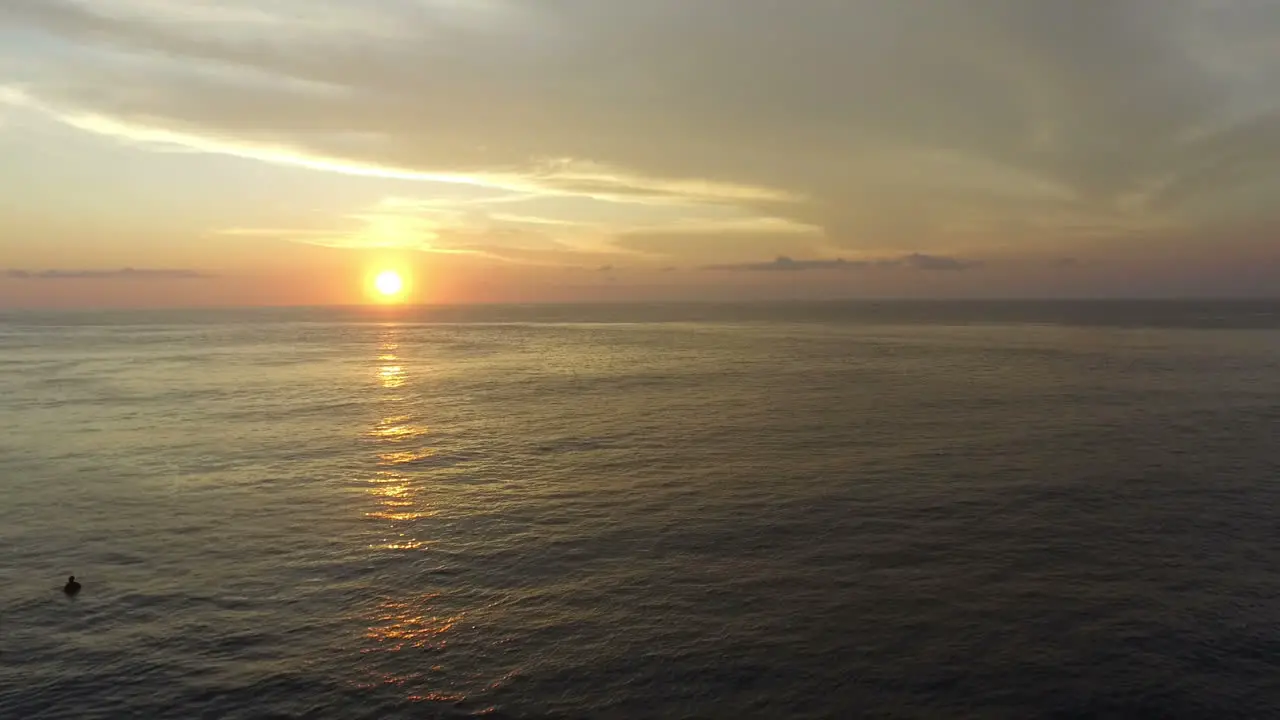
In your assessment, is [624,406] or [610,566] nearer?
[610,566]

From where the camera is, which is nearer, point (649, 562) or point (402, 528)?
point (649, 562)

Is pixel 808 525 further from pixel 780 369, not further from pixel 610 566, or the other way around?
pixel 780 369

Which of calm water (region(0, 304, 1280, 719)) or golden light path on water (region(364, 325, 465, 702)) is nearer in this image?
calm water (region(0, 304, 1280, 719))

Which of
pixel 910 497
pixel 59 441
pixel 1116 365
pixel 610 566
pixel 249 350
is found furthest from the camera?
pixel 249 350

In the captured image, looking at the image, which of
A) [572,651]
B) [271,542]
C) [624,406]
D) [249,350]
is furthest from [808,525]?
[249,350]

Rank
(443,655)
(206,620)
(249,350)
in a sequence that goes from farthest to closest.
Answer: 1. (249,350)
2. (206,620)
3. (443,655)
